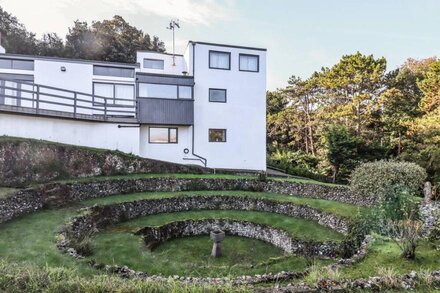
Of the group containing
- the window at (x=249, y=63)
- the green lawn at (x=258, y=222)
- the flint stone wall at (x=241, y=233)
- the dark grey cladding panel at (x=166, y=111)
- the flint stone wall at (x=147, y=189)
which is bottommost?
the flint stone wall at (x=241, y=233)

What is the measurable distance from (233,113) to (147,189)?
9.80 metres

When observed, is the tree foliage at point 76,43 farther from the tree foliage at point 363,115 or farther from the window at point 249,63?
the window at point 249,63

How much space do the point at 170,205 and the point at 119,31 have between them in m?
40.7

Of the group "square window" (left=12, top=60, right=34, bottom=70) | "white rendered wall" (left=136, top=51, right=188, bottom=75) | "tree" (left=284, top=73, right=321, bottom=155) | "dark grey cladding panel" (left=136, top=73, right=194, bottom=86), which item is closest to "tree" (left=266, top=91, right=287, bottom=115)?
"tree" (left=284, top=73, right=321, bottom=155)

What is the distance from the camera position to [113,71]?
22.3m

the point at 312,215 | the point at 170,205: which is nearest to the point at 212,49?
the point at 170,205

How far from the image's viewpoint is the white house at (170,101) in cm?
1997

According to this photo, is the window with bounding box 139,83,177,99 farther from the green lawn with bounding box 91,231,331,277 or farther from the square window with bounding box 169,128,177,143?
the green lawn with bounding box 91,231,331,277

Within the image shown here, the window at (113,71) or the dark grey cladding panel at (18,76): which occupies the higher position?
the window at (113,71)

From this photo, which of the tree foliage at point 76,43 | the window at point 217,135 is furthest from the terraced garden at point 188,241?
the tree foliage at point 76,43

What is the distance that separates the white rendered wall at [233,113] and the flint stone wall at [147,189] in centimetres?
498

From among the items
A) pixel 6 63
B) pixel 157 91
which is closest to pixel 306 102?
pixel 157 91

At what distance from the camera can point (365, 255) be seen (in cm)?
844

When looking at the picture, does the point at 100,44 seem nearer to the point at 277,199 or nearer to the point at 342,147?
the point at 342,147
